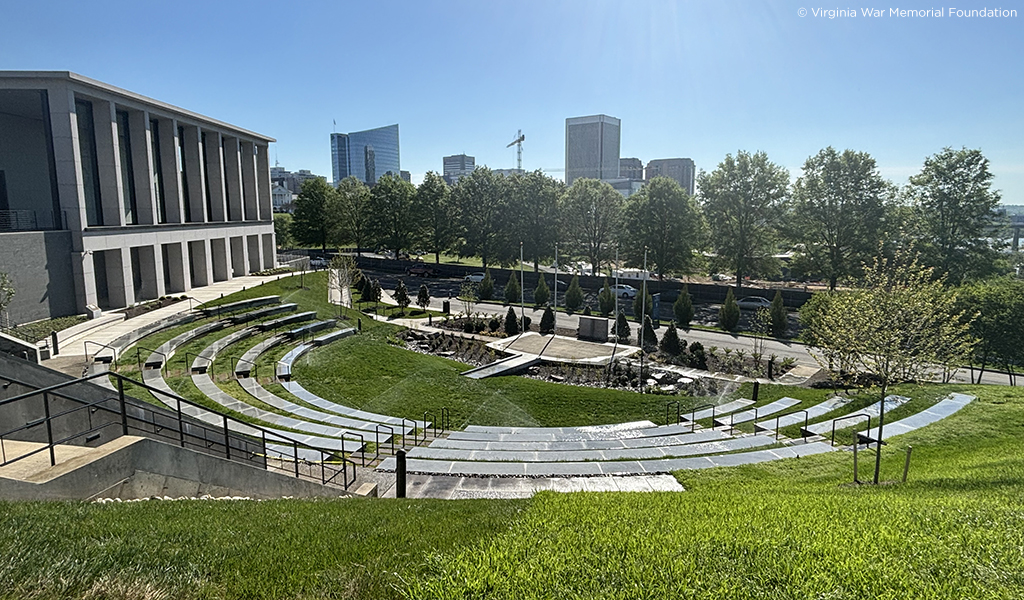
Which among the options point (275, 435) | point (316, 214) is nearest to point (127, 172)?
point (275, 435)

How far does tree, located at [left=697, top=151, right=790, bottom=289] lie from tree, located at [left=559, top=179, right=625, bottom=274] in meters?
9.48

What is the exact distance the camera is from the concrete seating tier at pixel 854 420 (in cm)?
1585

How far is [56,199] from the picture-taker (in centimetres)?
2630

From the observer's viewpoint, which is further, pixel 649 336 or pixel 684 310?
pixel 684 310

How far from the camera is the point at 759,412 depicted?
18328mm

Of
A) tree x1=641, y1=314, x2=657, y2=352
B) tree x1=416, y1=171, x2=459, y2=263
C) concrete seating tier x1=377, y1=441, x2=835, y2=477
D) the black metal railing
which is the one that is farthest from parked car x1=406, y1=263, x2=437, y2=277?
the black metal railing

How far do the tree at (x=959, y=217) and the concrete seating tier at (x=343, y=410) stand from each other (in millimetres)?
39679

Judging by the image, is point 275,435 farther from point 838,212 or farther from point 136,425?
point 838,212

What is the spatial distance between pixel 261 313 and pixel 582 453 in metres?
21.5

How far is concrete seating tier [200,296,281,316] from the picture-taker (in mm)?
28234

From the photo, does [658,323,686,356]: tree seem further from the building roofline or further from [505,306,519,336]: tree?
the building roofline

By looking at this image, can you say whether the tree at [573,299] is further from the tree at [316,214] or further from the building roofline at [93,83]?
the tree at [316,214]

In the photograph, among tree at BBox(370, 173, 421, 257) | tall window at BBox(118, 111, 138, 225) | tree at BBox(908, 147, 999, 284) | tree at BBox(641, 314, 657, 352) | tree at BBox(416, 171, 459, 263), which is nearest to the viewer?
tree at BBox(641, 314, 657, 352)

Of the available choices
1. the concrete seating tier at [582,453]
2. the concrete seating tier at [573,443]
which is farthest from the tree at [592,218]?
the concrete seating tier at [582,453]
